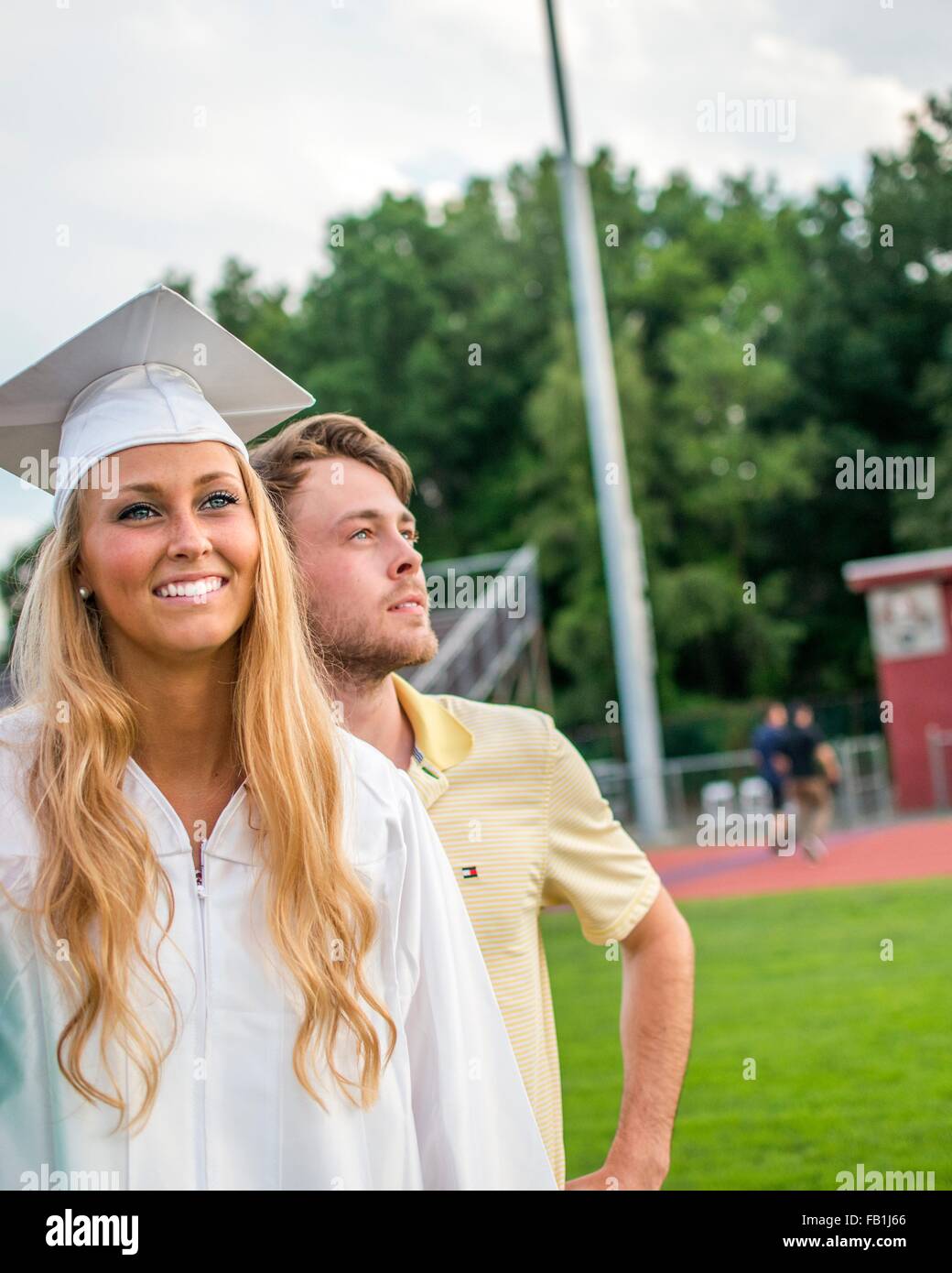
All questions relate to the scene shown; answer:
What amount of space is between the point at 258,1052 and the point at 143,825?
40 centimetres

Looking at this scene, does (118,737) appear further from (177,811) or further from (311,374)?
(311,374)

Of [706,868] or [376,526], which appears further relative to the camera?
[706,868]

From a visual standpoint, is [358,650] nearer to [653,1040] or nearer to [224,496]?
[224,496]

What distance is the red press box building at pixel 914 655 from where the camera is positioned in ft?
77.1

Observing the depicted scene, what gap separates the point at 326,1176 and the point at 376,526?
4.79ft

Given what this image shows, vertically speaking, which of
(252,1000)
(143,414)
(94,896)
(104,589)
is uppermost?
(143,414)

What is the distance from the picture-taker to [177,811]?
2.35 m

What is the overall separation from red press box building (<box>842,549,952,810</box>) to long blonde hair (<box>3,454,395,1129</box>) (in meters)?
22.3

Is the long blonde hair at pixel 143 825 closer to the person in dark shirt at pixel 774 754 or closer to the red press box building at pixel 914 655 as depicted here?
the person in dark shirt at pixel 774 754

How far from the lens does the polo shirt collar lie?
3.03 meters

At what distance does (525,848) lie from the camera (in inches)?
117

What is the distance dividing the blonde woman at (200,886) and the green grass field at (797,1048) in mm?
3318

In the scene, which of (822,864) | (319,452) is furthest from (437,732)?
(822,864)
